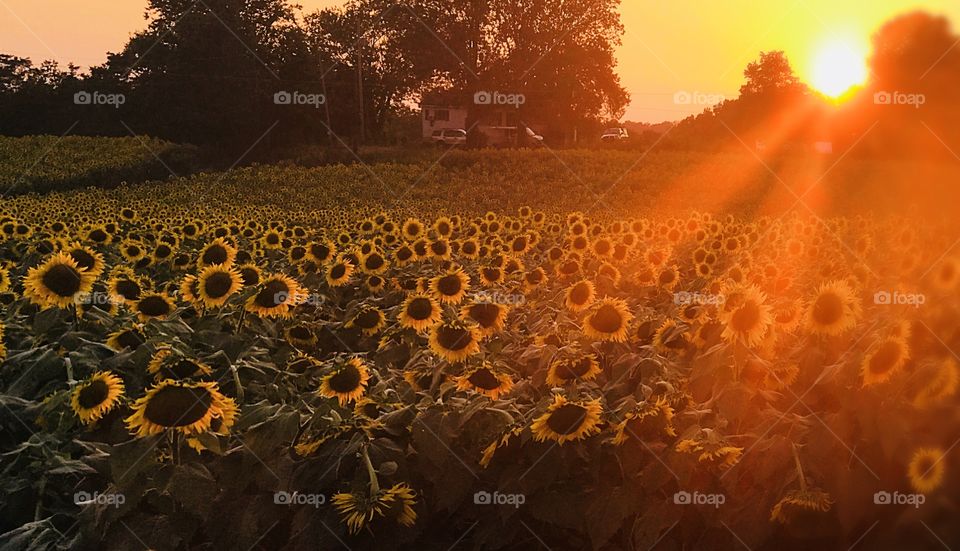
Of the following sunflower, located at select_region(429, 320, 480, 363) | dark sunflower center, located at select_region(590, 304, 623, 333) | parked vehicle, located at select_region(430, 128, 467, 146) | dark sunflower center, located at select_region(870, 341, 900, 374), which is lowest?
sunflower, located at select_region(429, 320, 480, 363)

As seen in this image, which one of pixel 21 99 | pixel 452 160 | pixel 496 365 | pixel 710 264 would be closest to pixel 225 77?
pixel 21 99

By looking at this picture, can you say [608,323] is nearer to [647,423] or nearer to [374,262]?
[647,423]

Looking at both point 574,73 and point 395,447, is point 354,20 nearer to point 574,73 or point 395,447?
point 574,73

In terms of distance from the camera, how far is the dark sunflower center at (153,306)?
4.87m

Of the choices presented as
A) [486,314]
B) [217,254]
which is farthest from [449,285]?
[217,254]

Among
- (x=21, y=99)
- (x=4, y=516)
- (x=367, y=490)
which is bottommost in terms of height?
(x=4, y=516)

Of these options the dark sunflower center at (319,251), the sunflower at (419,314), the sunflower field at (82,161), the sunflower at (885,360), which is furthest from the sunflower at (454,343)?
the sunflower field at (82,161)

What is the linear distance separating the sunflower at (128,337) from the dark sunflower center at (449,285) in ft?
6.65

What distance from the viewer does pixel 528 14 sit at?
57812 millimetres

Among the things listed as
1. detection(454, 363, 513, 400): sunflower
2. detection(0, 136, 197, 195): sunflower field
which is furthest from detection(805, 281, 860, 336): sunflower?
detection(0, 136, 197, 195): sunflower field

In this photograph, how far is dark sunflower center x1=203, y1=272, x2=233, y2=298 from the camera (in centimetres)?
510

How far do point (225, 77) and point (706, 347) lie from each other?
160 feet

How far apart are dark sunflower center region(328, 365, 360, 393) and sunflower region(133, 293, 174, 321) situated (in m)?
2.08

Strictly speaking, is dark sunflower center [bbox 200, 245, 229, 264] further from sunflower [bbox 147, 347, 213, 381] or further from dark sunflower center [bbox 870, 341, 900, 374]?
dark sunflower center [bbox 870, 341, 900, 374]
